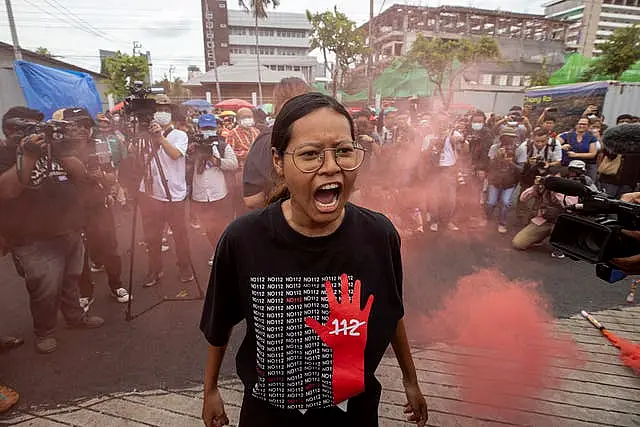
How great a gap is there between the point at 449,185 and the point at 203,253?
440 cm

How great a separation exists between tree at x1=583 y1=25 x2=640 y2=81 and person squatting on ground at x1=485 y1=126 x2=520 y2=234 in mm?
17947

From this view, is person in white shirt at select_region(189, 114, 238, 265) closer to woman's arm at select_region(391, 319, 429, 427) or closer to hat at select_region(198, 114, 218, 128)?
hat at select_region(198, 114, 218, 128)

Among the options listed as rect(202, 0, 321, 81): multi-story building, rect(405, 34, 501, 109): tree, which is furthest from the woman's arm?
rect(202, 0, 321, 81): multi-story building

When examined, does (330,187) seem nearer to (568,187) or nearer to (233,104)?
(568,187)

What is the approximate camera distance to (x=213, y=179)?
4.73 meters

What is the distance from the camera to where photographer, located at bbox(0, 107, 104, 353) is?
2.86m

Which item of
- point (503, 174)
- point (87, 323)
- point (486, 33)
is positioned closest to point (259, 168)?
point (87, 323)

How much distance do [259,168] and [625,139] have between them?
2326mm

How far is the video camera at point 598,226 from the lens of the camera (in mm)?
1624

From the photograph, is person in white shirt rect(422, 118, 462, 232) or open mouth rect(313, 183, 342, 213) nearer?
open mouth rect(313, 183, 342, 213)

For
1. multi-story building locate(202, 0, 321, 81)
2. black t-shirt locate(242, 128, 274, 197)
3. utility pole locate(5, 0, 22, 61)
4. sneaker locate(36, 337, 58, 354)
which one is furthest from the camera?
multi-story building locate(202, 0, 321, 81)

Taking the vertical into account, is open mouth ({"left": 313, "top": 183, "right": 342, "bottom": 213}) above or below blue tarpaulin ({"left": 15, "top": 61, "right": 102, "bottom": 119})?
below

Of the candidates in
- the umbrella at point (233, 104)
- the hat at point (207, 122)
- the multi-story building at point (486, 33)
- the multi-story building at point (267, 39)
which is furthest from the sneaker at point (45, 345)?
the multi-story building at point (267, 39)

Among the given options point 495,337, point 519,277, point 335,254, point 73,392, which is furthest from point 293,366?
point 519,277
